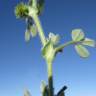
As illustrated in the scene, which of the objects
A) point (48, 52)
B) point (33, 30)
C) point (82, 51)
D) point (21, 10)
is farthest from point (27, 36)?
point (82, 51)

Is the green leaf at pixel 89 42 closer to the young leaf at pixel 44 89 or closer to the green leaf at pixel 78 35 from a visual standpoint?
the green leaf at pixel 78 35

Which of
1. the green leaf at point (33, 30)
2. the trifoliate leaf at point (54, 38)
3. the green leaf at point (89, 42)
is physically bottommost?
the green leaf at point (89, 42)

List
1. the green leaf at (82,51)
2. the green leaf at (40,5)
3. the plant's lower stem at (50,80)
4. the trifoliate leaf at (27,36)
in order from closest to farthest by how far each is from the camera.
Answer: the plant's lower stem at (50,80)
the green leaf at (82,51)
the green leaf at (40,5)
the trifoliate leaf at (27,36)

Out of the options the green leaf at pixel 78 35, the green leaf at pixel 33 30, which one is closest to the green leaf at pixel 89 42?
the green leaf at pixel 78 35

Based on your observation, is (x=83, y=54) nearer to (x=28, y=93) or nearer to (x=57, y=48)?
(x=57, y=48)

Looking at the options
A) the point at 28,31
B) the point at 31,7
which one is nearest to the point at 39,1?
the point at 31,7

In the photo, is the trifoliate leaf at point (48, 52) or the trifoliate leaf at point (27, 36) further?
the trifoliate leaf at point (27, 36)

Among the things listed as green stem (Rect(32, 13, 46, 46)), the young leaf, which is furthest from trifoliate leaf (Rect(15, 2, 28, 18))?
the young leaf
